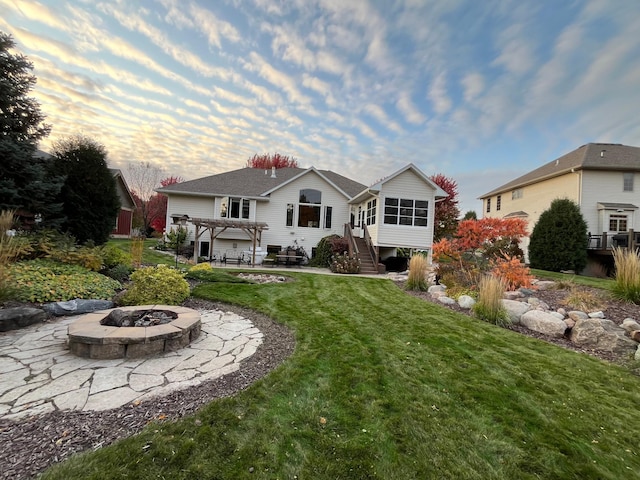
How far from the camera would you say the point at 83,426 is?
7.22ft

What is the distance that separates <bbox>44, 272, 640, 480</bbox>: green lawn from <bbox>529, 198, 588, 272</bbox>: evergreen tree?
14844 millimetres

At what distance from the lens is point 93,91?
10.0 m

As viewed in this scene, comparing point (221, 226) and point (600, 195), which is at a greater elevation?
point (600, 195)

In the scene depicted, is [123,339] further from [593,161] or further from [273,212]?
[593,161]

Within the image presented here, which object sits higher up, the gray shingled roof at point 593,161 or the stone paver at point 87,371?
the gray shingled roof at point 593,161

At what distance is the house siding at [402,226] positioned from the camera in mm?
14070

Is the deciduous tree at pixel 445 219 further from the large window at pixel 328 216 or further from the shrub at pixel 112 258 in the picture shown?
the shrub at pixel 112 258

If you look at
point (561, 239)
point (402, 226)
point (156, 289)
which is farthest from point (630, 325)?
point (561, 239)

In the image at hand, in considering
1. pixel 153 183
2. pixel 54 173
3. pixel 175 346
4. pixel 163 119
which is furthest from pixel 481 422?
pixel 153 183

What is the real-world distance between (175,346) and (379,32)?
11.3 m

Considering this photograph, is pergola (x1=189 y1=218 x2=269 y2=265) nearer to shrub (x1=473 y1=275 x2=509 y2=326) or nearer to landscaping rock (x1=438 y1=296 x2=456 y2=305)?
landscaping rock (x1=438 y1=296 x2=456 y2=305)

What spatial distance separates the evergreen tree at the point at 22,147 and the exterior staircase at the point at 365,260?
11.4 m

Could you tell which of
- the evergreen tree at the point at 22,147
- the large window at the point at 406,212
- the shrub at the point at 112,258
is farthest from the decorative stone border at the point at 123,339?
the large window at the point at 406,212

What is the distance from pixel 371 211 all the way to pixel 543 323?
10667mm
